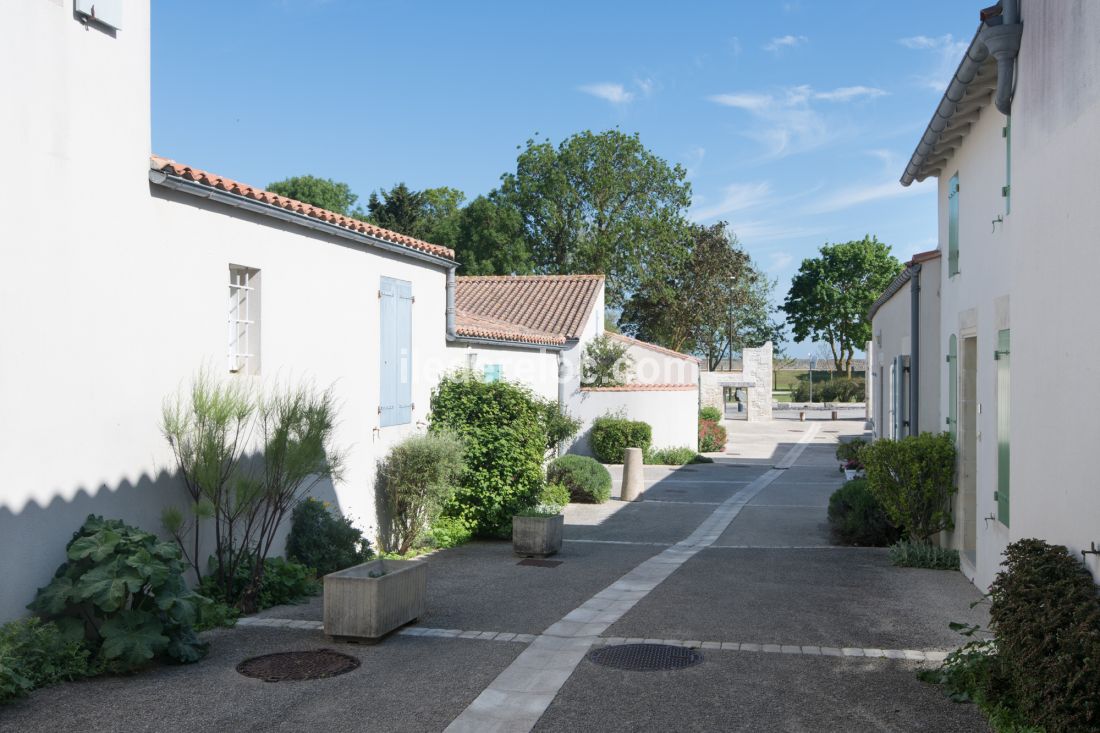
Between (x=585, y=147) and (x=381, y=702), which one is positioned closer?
(x=381, y=702)

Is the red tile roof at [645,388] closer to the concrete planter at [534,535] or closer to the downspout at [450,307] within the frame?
the downspout at [450,307]

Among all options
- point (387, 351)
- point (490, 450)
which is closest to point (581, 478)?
point (490, 450)

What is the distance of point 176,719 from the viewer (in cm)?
525

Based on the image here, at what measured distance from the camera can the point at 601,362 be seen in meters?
27.1

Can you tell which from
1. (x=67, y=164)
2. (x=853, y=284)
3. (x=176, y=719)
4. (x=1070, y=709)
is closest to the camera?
(x=1070, y=709)

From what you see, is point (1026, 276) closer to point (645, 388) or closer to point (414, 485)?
point (414, 485)

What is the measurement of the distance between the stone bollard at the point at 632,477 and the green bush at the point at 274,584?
9939 mm

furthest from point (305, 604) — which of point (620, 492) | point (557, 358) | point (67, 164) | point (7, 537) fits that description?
point (557, 358)

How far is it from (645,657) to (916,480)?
5475mm

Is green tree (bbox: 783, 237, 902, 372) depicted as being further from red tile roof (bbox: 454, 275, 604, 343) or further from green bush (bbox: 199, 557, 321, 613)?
green bush (bbox: 199, 557, 321, 613)

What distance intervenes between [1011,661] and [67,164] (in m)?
7.23

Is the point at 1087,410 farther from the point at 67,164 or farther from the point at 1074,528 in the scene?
the point at 67,164

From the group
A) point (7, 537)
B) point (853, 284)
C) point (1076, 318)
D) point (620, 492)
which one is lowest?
point (620, 492)

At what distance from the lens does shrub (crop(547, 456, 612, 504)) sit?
18141 mm
